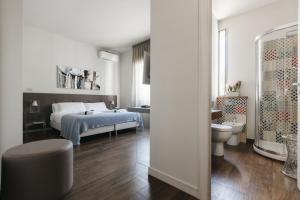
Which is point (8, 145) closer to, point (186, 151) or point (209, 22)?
point (186, 151)

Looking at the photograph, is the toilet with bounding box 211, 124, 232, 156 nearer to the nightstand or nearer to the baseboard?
the baseboard

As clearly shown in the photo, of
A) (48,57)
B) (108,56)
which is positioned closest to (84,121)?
(48,57)

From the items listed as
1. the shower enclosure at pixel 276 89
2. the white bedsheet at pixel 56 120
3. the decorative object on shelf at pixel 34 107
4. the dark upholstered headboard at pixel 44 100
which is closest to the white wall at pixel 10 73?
the white bedsheet at pixel 56 120

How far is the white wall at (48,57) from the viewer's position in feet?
12.6

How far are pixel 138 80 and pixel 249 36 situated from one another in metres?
3.30

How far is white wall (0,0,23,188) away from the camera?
1329mm

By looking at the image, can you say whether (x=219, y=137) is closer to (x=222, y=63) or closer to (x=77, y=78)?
(x=222, y=63)

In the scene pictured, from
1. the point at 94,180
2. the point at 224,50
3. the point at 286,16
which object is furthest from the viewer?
the point at 224,50

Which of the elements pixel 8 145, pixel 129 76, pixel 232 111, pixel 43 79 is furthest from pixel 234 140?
pixel 43 79

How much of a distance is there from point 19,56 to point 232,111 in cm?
364

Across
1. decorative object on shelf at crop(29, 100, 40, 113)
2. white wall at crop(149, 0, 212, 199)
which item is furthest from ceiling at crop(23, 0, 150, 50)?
decorative object on shelf at crop(29, 100, 40, 113)

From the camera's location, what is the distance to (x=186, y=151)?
4.82 feet

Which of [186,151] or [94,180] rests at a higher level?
[186,151]

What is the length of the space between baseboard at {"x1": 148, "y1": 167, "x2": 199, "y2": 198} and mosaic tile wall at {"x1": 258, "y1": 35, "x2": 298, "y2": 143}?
207cm
